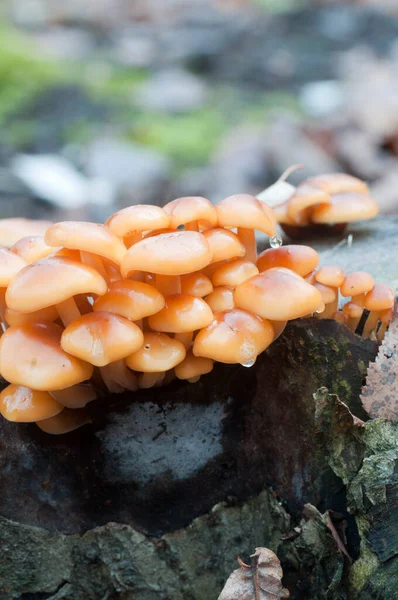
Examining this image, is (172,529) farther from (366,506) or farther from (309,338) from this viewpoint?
(309,338)

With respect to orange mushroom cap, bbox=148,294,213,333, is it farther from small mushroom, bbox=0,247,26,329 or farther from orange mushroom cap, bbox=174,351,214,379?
small mushroom, bbox=0,247,26,329

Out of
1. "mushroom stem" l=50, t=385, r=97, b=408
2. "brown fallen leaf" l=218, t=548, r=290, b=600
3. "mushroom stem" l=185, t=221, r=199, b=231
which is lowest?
"brown fallen leaf" l=218, t=548, r=290, b=600

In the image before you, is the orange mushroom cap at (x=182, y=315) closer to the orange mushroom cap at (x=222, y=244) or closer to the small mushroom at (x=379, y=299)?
the orange mushroom cap at (x=222, y=244)

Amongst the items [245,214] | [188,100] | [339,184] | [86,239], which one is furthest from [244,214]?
[188,100]

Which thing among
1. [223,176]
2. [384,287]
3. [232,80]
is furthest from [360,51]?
[384,287]

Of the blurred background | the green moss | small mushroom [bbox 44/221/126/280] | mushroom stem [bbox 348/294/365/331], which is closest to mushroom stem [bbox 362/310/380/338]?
mushroom stem [bbox 348/294/365/331]

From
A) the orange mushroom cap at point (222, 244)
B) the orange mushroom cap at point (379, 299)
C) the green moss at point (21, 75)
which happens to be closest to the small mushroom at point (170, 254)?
the orange mushroom cap at point (222, 244)

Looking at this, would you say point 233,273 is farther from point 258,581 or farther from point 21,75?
point 21,75
